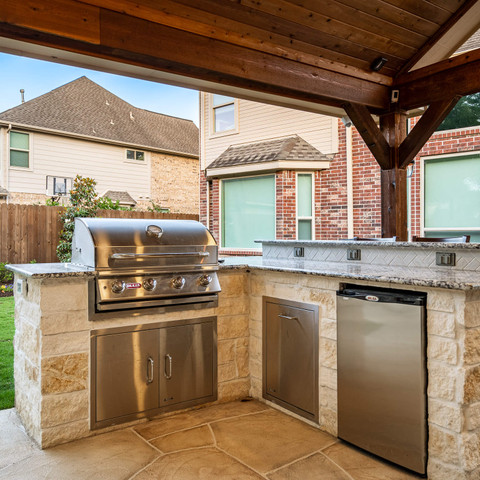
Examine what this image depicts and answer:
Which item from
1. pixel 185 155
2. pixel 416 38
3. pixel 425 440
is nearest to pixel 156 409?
pixel 425 440

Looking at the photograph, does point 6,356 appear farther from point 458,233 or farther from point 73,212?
point 458,233

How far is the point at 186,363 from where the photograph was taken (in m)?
3.13

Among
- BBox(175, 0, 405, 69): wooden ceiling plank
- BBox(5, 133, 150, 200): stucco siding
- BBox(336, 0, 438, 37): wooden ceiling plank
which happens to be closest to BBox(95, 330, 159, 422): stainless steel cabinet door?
BBox(175, 0, 405, 69): wooden ceiling plank

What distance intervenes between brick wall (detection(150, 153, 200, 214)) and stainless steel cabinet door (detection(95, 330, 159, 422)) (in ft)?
41.0

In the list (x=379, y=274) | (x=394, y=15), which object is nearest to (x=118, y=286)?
(x=379, y=274)

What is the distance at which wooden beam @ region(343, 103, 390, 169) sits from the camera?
4660 millimetres

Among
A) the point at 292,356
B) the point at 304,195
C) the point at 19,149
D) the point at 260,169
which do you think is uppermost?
the point at 19,149

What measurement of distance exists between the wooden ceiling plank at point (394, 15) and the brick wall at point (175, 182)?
37.9 ft

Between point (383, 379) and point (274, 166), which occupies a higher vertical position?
point (274, 166)

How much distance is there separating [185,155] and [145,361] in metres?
13.7

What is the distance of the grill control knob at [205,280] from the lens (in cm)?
317

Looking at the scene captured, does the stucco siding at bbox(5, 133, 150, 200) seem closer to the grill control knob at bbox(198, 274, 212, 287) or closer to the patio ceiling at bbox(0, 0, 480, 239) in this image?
the patio ceiling at bbox(0, 0, 480, 239)

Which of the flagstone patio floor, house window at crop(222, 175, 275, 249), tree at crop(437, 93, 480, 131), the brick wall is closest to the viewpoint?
the flagstone patio floor

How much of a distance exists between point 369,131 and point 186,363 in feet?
10.7
